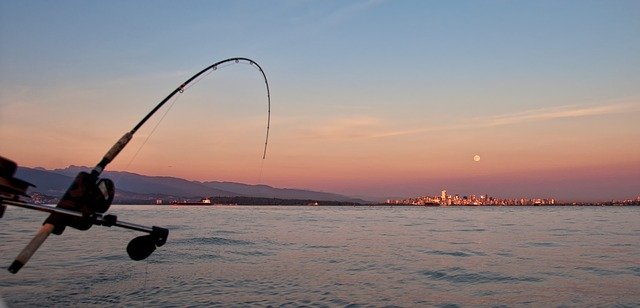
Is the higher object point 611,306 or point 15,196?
point 15,196

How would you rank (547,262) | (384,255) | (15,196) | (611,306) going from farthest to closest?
(384,255)
(547,262)
(611,306)
(15,196)

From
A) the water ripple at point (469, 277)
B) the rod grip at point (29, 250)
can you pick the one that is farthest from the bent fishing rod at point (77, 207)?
the water ripple at point (469, 277)

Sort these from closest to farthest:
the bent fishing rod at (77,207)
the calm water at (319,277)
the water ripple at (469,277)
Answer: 1. the bent fishing rod at (77,207)
2. the calm water at (319,277)
3. the water ripple at (469,277)

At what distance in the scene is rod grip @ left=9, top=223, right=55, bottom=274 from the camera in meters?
3.89

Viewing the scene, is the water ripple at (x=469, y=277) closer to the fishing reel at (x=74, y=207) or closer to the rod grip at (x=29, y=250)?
the fishing reel at (x=74, y=207)

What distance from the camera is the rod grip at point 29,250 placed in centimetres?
389

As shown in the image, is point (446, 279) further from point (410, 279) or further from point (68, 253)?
point (68, 253)

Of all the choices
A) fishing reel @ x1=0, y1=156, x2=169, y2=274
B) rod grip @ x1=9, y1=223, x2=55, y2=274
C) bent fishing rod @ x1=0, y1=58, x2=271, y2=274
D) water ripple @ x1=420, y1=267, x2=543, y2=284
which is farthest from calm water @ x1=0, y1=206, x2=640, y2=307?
rod grip @ x1=9, y1=223, x2=55, y2=274

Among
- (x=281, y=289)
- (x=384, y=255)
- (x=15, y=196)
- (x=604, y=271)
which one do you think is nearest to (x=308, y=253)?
(x=384, y=255)

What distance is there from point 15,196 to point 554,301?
584 inches

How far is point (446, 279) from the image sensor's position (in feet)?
60.7

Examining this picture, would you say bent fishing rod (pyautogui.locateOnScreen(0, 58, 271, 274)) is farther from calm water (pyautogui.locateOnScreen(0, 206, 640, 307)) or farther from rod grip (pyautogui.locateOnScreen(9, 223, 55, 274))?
calm water (pyautogui.locateOnScreen(0, 206, 640, 307))

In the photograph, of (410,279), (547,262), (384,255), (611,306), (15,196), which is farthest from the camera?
(384,255)

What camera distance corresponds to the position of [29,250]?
396 cm
